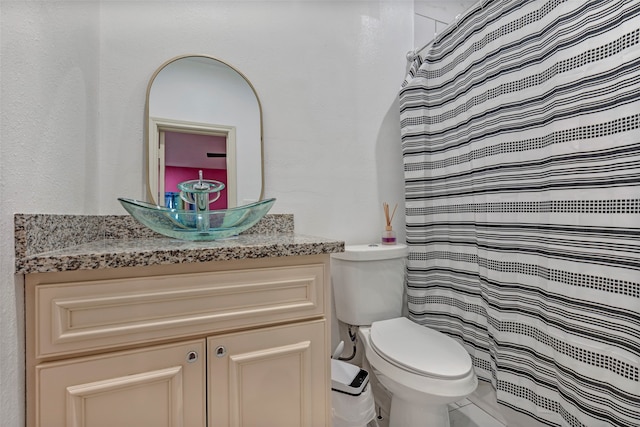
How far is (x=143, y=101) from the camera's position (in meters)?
1.25

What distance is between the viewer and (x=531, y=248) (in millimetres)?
1078

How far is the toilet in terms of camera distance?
102 cm

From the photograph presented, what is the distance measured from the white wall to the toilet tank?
0.71 ft

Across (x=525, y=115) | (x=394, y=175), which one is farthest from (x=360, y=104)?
(x=525, y=115)

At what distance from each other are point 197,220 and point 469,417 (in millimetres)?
1595

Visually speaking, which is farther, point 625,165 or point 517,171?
point 517,171

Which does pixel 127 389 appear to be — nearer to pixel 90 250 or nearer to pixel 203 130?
pixel 90 250

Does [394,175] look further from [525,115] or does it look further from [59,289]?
[59,289]

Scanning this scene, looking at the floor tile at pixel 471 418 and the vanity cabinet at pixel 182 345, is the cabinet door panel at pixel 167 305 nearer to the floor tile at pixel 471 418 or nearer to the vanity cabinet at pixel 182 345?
the vanity cabinet at pixel 182 345

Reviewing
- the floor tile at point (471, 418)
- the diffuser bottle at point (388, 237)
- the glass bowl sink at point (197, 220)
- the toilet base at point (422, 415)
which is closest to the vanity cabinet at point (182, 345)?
the glass bowl sink at point (197, 220)

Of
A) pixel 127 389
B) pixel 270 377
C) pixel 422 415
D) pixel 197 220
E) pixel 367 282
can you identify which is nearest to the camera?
pixel 127 389

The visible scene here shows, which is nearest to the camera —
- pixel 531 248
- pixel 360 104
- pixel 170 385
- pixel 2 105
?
pixel 2 105

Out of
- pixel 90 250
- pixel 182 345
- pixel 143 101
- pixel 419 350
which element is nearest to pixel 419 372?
pixel 419 350

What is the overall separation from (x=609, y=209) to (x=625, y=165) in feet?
0.42
